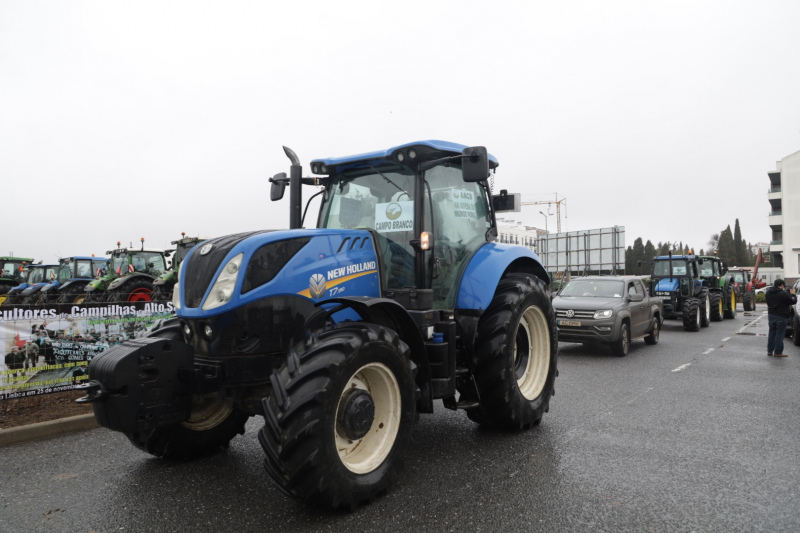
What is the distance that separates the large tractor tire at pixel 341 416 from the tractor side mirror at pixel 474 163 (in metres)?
1.56

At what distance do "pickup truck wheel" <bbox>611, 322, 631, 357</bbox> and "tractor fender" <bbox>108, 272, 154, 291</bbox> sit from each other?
13.0m

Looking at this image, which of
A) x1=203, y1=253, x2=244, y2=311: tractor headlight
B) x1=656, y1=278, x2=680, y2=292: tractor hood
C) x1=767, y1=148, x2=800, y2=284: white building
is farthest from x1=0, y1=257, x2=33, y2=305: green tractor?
x1=767, y1=148, x2=800, y2=284: white building

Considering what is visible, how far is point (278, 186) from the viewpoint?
5480 mm

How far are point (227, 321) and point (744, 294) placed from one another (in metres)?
29.7

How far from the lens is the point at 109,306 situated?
7.49 meters

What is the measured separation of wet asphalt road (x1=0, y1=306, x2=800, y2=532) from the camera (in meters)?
3.43

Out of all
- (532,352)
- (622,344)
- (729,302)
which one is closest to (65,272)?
(622,344)

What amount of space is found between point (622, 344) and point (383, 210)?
8413 mm

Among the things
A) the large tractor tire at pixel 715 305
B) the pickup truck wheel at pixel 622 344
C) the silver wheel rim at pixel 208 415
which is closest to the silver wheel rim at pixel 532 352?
the silver wheel rim at pixel 208 415

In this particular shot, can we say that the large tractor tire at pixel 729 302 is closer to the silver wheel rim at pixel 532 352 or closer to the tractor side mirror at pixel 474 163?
the silver wheel rim at pixel 532 352

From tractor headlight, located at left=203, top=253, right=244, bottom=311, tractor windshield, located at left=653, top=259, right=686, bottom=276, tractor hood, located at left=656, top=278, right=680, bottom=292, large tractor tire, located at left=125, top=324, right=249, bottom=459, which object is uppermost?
tractor windshield, located at left=653, top=259, right=686, bottom=276

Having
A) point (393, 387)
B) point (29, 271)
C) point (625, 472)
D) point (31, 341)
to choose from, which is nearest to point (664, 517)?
point (625, 472)

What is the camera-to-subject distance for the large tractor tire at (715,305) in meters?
20.1

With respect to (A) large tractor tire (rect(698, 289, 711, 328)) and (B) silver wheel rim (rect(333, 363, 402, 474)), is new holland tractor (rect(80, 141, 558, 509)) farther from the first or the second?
(A) large tractor tire (rect(698, 289, 711, 328))
